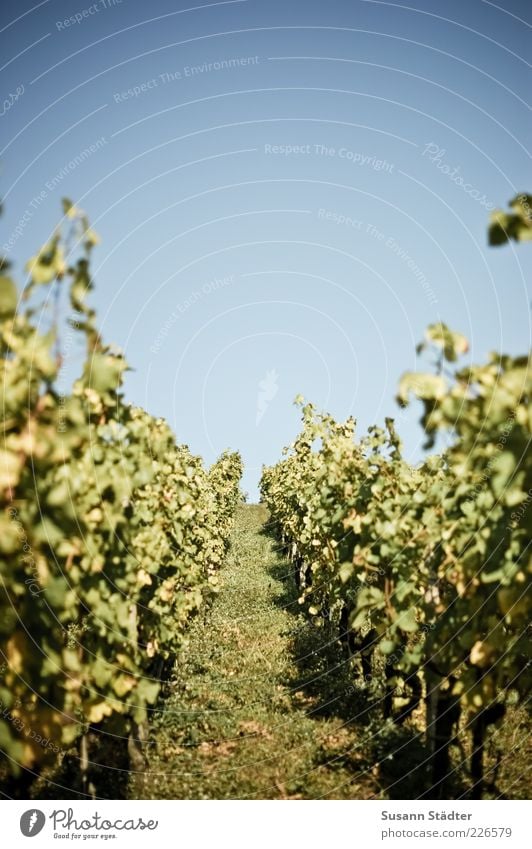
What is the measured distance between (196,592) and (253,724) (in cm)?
282

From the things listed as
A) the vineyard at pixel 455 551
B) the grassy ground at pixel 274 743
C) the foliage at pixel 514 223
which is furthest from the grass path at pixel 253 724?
the foliage at pixel 514 223

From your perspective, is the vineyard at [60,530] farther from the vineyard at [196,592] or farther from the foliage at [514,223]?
the foliage at [514,223]

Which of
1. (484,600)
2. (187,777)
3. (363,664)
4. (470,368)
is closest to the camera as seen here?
(470,368)

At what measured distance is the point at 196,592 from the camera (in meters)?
12.2

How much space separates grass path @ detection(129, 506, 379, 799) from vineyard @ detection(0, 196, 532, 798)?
51 millimetres

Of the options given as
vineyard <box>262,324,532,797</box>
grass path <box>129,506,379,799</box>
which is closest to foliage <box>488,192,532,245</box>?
vineyard <box>262,324,532,797</box>

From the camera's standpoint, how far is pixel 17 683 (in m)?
5.30

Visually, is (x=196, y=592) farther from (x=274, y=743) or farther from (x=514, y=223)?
(x=514, y=223)

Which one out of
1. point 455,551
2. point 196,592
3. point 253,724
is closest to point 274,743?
point 253,724

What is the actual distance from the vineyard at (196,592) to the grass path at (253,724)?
5 cm

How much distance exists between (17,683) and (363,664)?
29.5ft

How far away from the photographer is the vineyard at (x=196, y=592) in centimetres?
522
